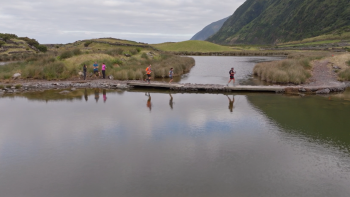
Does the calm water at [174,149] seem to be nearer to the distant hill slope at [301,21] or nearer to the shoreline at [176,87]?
the shoreline at [176,87]

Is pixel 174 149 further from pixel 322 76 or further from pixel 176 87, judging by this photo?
pixel 322 76

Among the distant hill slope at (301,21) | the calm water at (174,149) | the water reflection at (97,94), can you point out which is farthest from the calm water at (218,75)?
the distant hill slope at (301,21)

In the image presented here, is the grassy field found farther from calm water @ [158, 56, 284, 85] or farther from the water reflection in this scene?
the water reflection

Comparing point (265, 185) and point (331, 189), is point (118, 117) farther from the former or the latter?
point (331, 189)

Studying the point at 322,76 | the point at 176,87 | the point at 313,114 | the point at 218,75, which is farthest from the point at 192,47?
the point at 313,114

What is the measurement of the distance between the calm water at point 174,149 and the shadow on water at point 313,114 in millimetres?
55

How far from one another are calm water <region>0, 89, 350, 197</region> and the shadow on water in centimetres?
5

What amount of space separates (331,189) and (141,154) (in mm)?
5981

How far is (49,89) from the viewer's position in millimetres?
23594

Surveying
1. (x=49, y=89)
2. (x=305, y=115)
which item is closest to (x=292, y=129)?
(x=305, y=115)

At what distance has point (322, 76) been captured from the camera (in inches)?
1144

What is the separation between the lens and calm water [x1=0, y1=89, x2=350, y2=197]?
7648 mm

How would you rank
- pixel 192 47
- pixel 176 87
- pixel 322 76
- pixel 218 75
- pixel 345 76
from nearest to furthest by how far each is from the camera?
pixel 176 87 → pixel 345 76 → pixel 322 76 → pixel 218 75 → pixel 192 47

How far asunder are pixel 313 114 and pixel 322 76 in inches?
645
